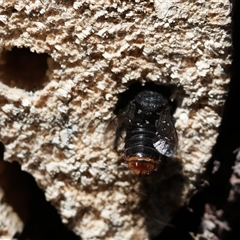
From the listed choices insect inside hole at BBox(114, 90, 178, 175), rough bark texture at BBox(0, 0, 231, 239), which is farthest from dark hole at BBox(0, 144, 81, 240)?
insect inside hole at BBox(114, 90, 178, 175)

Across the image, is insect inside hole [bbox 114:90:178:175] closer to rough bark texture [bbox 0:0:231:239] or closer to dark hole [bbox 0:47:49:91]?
rough bark texture [bbox 0:0:231:239]

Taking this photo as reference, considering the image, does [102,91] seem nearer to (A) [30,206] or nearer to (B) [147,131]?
(B) [147,131]

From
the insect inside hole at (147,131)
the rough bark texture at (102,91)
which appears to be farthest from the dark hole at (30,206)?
the insect inside hole at (147,131)

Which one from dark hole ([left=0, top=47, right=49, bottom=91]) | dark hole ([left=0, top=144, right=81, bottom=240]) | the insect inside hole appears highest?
dark hole ([left=0, top=47, right=49, bottom=91])

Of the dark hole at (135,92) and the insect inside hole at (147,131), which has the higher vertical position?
the dark hole at (135,92)

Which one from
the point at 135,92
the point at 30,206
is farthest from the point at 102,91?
the point at 30,206

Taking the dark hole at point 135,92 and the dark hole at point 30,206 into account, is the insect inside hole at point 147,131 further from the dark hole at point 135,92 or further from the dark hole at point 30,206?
the dark hole at point 30,206

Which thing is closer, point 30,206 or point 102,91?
point 102,91
